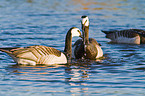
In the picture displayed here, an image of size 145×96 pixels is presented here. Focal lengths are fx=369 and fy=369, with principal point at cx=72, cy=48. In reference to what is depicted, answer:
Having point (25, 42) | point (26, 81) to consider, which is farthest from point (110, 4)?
point (26, 81)

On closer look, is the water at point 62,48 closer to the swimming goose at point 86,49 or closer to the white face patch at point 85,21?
the swimming goose at point 86,49

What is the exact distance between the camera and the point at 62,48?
17.7 meters

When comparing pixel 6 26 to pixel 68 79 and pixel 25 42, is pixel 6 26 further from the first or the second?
pixel 68 79

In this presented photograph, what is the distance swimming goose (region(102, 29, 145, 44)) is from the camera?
2009 centimetres

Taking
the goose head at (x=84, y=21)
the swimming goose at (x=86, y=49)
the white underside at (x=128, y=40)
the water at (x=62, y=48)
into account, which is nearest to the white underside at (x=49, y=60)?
the water at (x=62, y=48)

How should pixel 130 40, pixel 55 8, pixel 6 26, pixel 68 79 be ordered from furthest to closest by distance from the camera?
1. pixel 55 8
2. pixel 6 26
3. pixel 130 40
4. pixel 68 79

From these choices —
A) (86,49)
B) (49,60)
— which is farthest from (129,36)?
(49,60)

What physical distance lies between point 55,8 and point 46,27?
8131mm

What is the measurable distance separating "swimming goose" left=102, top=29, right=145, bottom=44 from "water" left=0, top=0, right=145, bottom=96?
0.48m

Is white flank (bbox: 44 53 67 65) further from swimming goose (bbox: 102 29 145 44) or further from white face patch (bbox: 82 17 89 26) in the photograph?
swimming goose (bbox: 102 29 145 44)

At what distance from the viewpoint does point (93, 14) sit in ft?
91.5

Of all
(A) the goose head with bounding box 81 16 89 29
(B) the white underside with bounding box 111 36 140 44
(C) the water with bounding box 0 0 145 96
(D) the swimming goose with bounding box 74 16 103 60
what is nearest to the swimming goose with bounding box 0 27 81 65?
(C) the water with bounding box 0 0 145 96

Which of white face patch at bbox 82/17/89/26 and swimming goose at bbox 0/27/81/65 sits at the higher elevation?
white face patch at bbox 82/17/89/26

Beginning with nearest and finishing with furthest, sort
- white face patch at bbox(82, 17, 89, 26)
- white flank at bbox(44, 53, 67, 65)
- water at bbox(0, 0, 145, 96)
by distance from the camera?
1. water at bbox(0, 0, 145, 96)
2. white flank at bbox(44, 53, 67, 65)
3. white face patch at bbox(82, 17, 89, 26)
